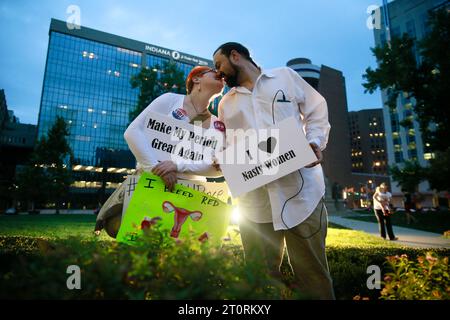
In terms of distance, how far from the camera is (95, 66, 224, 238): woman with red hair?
2146 mm

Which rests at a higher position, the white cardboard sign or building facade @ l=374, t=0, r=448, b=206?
building facade @ l=374, t=0, r=448, b=206

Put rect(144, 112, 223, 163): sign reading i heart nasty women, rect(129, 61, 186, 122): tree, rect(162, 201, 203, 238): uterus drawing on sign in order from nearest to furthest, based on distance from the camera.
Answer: rect(162, 201, 203, 238): uterus drawing on sign → rect(144, 112, 223, 163): sign reading i heart nasty women → rect(129, 61, 186, 122): tree

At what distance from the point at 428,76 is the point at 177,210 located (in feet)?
70.0

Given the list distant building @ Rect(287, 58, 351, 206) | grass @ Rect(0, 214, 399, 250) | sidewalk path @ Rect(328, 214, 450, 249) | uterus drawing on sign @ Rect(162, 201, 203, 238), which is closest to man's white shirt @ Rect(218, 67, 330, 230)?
uterus drawing on sign @ Rect(162, 201, 203, 238)

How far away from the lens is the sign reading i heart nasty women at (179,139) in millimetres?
2391

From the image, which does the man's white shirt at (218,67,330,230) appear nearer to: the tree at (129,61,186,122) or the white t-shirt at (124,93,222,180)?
the white t-shirt at (124,93,222,180)

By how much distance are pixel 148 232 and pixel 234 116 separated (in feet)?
4.68

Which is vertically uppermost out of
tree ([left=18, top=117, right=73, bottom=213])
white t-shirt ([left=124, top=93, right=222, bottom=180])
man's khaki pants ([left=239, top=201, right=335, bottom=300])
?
tree ([left=18, top=117, right=73, bottom=213])

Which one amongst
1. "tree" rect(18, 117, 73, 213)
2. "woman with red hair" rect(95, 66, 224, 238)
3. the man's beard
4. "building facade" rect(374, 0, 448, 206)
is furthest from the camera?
"building facade" rect(374, 0, 448, 206)

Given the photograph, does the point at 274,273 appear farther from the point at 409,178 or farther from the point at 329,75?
the point at 329,75

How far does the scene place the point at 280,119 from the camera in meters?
2.21

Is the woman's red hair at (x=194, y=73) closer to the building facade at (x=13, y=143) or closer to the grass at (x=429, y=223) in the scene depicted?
the grass at (x=429, y=223)

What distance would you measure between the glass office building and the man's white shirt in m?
66.8

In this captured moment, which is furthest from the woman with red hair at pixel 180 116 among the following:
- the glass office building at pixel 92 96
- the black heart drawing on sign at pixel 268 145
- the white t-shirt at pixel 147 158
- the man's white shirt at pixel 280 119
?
the glass office building at pixel 92 96
